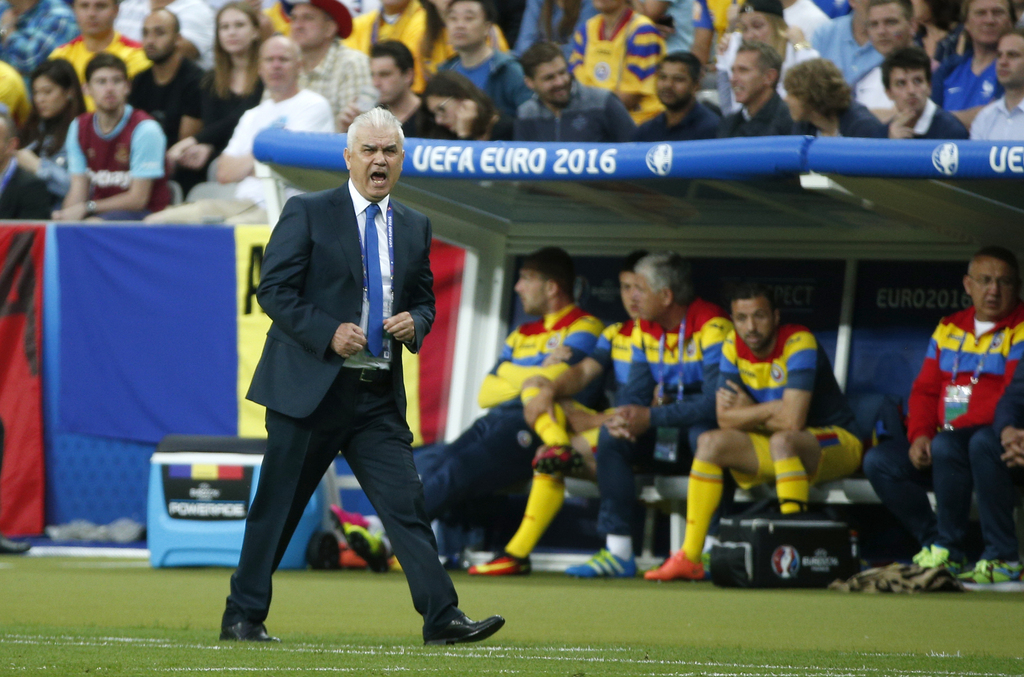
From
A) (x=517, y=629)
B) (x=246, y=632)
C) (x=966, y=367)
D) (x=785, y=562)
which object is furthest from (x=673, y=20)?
(x=246, y=632)

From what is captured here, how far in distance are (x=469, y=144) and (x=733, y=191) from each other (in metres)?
1.46

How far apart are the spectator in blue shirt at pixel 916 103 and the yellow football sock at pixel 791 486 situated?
6.46ft

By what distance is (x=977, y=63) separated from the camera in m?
9.44

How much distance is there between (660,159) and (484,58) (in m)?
3.66

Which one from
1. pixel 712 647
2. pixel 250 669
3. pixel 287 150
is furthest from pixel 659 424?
pixel 250 669

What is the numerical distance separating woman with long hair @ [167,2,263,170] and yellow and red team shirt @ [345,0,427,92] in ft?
2.66

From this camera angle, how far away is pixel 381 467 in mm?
5203

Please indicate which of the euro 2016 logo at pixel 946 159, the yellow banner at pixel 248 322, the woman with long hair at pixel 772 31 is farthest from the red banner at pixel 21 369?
the euro 2016 logo at pixel 946 159

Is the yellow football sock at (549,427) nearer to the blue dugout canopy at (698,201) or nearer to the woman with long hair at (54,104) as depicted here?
the blue dugout canopy at (698,201)

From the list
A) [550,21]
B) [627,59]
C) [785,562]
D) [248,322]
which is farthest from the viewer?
[550,21]

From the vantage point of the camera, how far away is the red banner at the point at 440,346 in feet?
32.4

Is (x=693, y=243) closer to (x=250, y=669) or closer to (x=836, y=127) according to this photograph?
(x=836, y=127)

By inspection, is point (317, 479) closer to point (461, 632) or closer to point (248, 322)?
point (461, 632)

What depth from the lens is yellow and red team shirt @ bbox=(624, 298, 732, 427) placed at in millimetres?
8695
